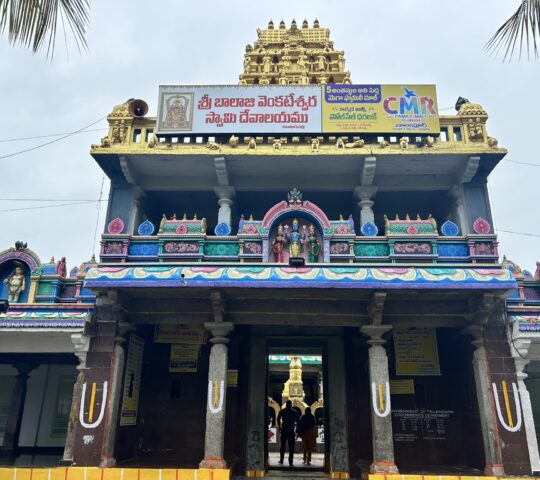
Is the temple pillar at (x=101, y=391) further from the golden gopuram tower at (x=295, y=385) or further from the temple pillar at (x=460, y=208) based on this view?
the golden gopuram tower at (x=295, y=385)

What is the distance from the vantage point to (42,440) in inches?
605

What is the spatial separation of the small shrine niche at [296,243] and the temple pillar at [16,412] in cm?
931

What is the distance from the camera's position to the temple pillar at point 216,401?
10148 millimetres

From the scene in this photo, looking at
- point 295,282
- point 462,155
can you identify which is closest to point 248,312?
point 295,282

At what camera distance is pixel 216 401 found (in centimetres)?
1050

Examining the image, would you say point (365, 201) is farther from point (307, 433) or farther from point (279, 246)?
point (307, 433)

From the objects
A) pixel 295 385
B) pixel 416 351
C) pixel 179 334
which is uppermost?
pixel 179 334

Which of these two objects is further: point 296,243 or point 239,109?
point 239,109

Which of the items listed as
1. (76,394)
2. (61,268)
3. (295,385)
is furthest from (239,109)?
(295,385)

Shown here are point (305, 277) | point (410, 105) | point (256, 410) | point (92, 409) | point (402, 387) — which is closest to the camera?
point (305, 277)

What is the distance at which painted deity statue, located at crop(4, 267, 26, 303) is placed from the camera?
39.9 feet

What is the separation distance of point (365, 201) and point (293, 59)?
24.7ft

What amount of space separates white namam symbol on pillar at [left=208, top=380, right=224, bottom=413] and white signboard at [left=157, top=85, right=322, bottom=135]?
22.5 feet

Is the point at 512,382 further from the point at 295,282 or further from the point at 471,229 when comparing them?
the point at 295,282
